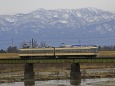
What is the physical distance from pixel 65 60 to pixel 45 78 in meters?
7.20

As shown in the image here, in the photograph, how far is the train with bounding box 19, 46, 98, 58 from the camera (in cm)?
8675

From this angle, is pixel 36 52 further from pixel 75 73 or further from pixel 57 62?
pixel 75 73

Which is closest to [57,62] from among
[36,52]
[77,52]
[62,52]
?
[62,52]

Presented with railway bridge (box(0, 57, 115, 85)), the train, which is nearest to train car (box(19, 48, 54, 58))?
the train

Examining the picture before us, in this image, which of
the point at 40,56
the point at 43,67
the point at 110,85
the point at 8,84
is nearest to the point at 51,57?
the point at 40,56

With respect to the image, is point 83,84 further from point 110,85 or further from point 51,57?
point 51,57

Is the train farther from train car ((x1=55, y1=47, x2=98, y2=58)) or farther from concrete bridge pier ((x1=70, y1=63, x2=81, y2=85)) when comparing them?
concrete bridge pier ((x1=70, y1=63, x2=81, y2=85))

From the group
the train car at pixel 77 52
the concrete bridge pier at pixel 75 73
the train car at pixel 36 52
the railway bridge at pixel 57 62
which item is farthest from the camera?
the train car at pixel 36 52

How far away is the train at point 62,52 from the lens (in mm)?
86750

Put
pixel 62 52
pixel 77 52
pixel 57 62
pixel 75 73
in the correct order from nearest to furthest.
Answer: pixel 57 62 → pixel 75 73 → pixel 77 52 → pixel 62 52

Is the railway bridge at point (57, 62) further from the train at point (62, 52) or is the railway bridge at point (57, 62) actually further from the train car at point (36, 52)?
the train car at point (36, 52)

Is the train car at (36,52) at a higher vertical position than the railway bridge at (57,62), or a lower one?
higher

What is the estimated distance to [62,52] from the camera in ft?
289

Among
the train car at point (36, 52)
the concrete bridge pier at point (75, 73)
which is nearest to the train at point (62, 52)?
the train car at point (36, 52)
